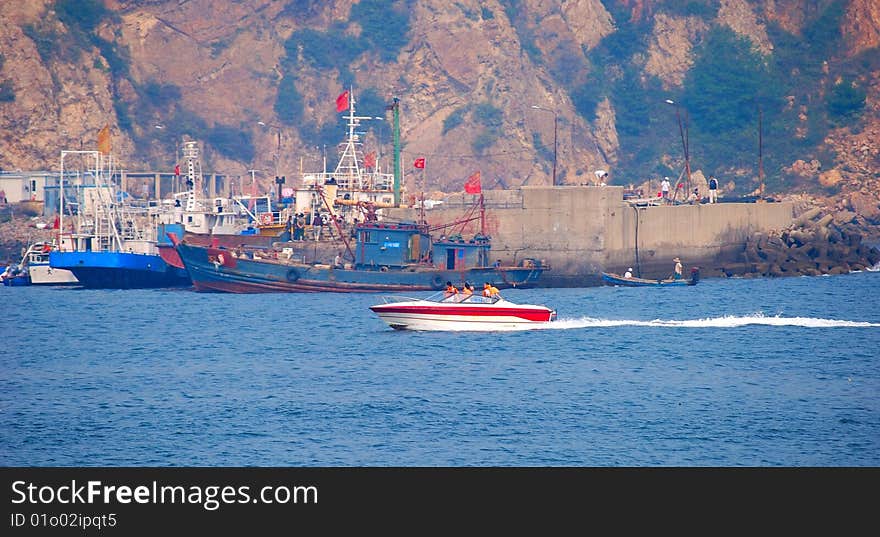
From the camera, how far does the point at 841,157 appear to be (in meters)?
146

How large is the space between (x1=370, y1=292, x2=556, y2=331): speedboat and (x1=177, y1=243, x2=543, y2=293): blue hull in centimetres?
2191

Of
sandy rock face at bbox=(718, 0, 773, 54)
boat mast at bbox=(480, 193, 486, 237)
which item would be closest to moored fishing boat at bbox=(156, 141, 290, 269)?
boat mast at bbox=(480, 193, 486, 237)

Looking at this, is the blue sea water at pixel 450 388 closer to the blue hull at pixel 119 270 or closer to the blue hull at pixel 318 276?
the blue hull at pixel 318 276

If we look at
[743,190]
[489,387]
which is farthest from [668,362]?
[743,190]

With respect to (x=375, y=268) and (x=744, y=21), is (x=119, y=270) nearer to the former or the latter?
(x=375, y=268)

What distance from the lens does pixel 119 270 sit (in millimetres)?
97188

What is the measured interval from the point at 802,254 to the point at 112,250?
167 ft

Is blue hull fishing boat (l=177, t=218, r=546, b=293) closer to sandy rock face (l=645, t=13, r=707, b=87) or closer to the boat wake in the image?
the boat wake

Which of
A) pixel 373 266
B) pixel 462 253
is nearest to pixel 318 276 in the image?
pixel 373 266

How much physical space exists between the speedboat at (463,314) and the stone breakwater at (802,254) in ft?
119

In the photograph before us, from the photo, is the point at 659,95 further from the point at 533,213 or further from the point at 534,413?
the point at 534,413

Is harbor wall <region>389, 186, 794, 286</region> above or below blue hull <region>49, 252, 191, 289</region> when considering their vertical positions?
above

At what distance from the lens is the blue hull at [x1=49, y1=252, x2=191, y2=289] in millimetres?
94375

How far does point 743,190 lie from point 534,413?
106692 mm
